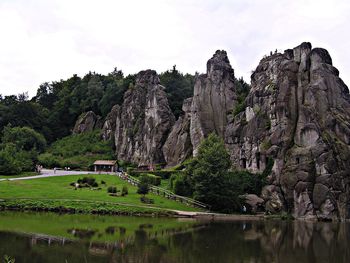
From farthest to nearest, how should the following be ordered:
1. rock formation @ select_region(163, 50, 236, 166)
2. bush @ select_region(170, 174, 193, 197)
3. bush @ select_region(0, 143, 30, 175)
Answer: rock formation @ select_region(163, 50, 236, 166)
bush @ select_region(0, 143, 30, 175)
bush @ select_region(170, 174, 193, 197)

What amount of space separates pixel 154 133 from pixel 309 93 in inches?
1530

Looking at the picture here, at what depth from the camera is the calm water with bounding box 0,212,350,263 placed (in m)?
22.8

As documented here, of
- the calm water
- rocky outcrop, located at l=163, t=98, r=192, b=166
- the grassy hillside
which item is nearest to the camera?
the calm water

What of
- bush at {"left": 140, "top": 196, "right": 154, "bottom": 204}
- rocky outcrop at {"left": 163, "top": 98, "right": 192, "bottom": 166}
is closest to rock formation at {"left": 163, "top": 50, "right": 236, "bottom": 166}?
rocky outcrop at {"left": 163, "top": 98, "right": 192, "bottom": 166}

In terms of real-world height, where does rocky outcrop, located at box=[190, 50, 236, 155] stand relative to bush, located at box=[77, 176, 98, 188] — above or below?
above

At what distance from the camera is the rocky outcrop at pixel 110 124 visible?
11188cm

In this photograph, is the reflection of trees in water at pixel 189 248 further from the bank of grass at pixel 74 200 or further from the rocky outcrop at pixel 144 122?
the rocky outcrop at pixel 144 122

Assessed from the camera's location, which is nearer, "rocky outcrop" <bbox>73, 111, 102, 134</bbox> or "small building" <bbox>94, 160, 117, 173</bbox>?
"small building" <bbox>94, 160, 117, 173</bbox>

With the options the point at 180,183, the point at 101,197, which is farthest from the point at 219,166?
the point at 101,197

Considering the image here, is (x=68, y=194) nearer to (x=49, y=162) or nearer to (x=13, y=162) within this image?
(x=13, y=162)

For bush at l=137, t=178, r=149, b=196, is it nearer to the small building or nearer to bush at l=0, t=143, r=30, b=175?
bush at l=0, t=143, r=30, b=175

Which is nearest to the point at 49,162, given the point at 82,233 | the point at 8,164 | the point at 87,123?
the point at 8,164

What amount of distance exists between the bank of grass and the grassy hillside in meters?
32.0

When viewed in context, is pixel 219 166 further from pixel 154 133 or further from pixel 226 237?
pixel 154 133
